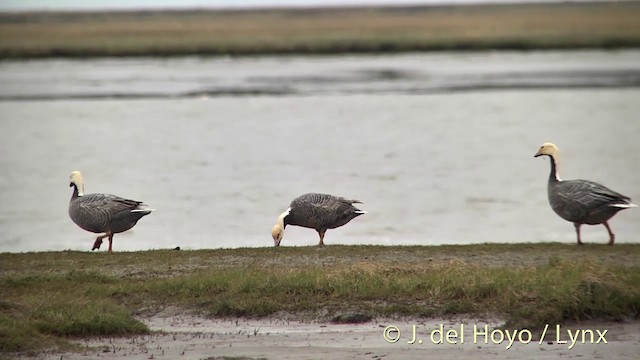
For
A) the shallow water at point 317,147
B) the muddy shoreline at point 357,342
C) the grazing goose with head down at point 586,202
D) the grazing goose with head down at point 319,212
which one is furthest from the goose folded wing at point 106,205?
the grazing goose with head down at point 586,202

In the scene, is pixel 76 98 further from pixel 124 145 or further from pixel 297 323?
pixel 297 323

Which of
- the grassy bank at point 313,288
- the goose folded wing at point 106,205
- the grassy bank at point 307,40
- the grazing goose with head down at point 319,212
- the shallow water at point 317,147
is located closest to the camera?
the grassy bank at point 313,288

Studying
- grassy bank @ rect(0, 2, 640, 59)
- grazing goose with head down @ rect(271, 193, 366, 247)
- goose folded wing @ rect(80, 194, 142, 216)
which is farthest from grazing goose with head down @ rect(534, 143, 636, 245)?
grassy bank @ rect(0, 2, 640, 59)

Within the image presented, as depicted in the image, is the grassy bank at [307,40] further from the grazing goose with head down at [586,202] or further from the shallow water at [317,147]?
the grazing goose with head down at [586,202]

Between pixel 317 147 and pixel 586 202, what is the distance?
18.9m

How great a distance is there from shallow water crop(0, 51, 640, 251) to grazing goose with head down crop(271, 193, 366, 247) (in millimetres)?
2081

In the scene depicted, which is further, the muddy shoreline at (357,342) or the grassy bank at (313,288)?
the grassy bank at (313,288)

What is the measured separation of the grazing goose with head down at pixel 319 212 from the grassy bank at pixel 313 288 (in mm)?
1462

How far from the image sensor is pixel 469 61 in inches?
2783

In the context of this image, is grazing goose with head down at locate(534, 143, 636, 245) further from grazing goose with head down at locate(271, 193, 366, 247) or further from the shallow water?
grazing goose with head down at locate(271, 193, 366, 247)

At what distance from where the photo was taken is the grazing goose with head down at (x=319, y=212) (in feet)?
52.8

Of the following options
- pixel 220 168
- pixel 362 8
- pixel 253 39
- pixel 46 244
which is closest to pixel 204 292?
pixel 46 244

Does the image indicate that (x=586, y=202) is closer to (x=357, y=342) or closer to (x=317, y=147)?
(x=357, y=342)

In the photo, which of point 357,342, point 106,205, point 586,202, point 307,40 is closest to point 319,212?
point 106,205
